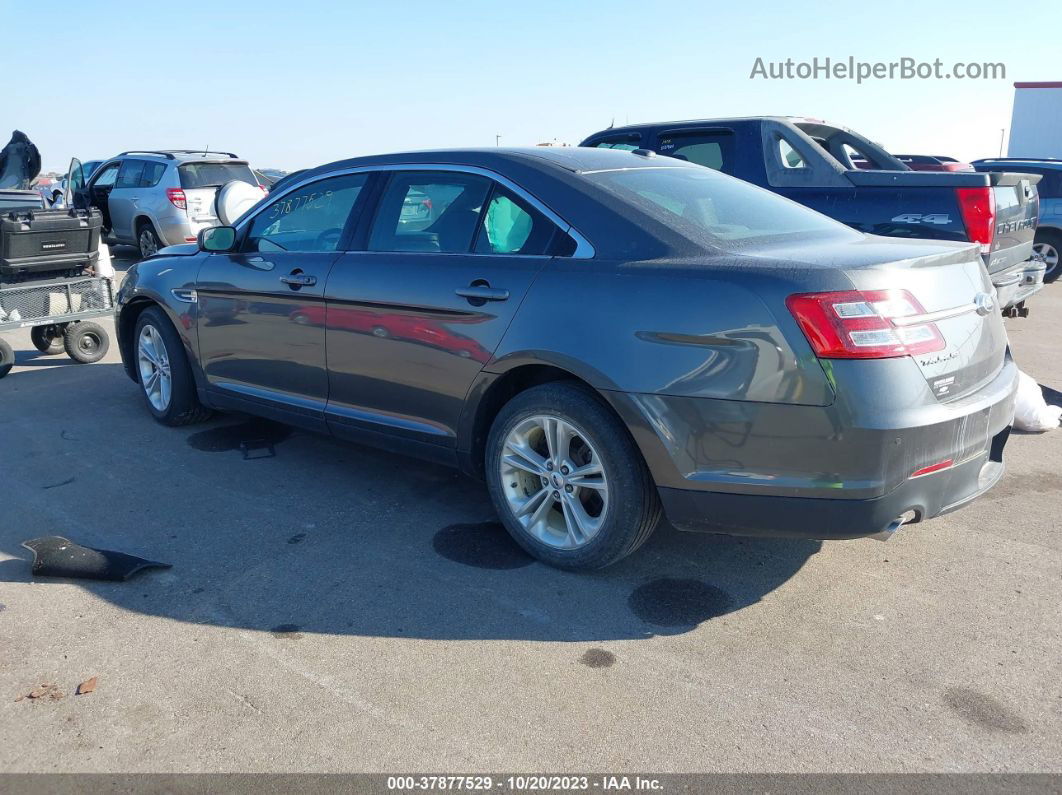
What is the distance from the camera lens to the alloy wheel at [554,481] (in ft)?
11.6

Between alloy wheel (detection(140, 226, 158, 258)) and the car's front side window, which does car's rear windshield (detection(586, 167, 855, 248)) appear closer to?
the car's front side window

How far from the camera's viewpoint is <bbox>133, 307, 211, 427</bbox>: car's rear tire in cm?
547

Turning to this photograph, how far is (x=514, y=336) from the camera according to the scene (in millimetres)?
3604

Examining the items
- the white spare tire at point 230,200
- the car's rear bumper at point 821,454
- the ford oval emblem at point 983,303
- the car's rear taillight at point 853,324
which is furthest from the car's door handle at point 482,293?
the white spare tire at point 230,200

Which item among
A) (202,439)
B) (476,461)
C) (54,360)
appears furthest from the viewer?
(54,360)

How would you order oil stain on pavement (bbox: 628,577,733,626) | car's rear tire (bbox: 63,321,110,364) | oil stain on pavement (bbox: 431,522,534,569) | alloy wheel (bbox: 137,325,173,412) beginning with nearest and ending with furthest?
oil stain on pavement (bbox: 628,577,733,626) < oil stain on pavement (bbox: 431,522,534,569) < alloy wheel (bbox: 137,325,173,412) < car's rear tire (bbox: 63,321,110,364)

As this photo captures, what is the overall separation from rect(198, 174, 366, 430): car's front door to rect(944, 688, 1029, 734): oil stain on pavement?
3.05m

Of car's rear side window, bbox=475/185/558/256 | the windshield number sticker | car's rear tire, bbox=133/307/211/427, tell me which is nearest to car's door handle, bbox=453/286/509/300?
car's rear side window, bbox=475/185/558/256

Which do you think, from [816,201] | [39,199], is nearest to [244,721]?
[816,201]

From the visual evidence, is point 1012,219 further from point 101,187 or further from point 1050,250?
point 101,187

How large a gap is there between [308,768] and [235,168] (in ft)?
45.4

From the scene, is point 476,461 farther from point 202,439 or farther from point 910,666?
point 202,439

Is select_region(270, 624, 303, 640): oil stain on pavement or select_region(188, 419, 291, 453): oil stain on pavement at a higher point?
select_region(188, 419, 291, 453): oil stain on pavement

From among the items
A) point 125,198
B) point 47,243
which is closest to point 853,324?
point 47,243
